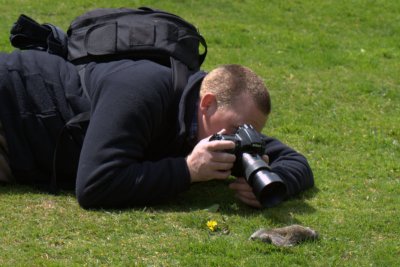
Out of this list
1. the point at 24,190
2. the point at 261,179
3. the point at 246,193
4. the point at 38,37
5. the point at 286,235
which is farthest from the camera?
the point at 38,37

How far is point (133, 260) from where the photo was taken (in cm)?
436

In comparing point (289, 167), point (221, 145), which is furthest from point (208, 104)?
point (289, 167)

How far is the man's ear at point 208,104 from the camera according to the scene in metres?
5.14

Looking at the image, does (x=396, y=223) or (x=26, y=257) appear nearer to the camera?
(x=26, y=257)

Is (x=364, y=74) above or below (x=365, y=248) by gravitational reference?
below

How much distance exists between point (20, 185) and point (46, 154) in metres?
0.34

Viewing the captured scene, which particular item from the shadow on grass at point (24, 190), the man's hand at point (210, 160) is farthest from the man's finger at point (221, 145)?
the shadow on grass at point (24, 190)

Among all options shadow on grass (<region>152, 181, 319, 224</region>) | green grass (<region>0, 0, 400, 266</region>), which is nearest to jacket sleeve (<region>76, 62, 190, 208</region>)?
green grass (<region>0, 0, 400, 266</region>)

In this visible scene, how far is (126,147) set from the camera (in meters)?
5.01

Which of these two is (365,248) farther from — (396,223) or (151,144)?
(151,144)

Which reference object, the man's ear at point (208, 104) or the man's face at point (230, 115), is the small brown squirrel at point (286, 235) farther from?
the man's ear at point (208, 104)

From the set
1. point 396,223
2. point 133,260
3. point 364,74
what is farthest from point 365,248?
point 364,74

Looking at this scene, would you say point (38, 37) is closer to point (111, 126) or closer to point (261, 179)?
point (111, 126)

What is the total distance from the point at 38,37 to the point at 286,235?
250 centimetres
